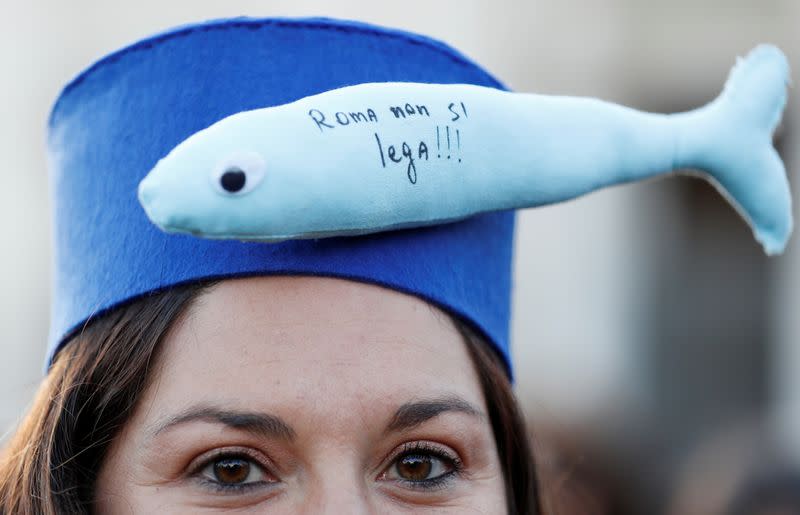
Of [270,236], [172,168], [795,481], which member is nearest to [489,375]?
[270,236]

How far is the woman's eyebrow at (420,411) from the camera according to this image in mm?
2048

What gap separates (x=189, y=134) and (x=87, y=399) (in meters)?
0.48

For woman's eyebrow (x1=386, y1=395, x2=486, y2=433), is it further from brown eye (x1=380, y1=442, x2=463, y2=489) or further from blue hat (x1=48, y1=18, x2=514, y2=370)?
blue hat (x1=48, y1=18, x2=514, y2=370)

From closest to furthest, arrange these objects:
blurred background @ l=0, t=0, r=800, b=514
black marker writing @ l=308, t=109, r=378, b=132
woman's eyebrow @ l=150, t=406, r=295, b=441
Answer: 1. black marker writing @ l=308, t=109, r=378, b=132
2. woman's eyebrow @ l=150, t=406, r=295, b=441
3. blurred background @ l=0, t=0, r=800, b=514

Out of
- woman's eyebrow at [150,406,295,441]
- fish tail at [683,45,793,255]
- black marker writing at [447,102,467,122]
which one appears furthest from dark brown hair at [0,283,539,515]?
fish tail at [683,45,793,255]

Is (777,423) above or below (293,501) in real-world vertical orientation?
above

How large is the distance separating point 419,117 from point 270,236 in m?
0.31

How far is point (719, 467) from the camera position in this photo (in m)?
4.96

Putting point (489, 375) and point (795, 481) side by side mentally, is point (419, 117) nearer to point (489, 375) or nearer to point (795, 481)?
point (489, 375)

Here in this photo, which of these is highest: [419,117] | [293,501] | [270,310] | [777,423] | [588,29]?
[588,29]

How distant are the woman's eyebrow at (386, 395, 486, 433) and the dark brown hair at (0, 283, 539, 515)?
0.13 m

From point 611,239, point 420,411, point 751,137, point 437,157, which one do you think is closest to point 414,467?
point 420,411

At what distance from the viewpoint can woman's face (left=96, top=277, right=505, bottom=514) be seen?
198cm

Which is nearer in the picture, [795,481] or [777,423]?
[795,481]
